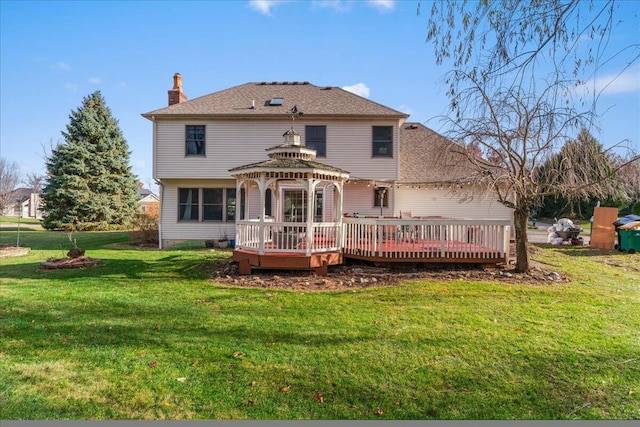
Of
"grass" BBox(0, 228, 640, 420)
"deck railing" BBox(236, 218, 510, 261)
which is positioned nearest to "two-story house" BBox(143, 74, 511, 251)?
"deck railing" BBox(236, 218, 510, 261)

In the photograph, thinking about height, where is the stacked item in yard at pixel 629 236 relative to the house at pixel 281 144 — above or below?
below

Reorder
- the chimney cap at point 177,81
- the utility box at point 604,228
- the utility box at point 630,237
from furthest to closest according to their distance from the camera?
the chimney cap at point 177,81
the utility box at point 604,228
the utility box at point 630,237

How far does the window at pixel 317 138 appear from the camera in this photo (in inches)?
580

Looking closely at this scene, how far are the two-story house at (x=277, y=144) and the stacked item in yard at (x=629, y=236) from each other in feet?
16.6

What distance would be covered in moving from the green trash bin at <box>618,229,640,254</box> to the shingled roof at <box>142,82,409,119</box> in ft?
37.2

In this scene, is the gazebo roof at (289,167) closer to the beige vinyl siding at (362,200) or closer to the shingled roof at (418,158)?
the beige vinyl siding at (362,200)

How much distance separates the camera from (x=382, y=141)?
1459 cm

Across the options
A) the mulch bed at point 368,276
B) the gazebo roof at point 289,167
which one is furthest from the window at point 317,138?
the mulch bed at point 368,276

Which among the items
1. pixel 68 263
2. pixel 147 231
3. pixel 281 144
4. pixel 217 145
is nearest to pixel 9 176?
pixel 147 231

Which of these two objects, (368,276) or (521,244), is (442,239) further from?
(368,276)

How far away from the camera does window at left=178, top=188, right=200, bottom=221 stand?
15.6 m

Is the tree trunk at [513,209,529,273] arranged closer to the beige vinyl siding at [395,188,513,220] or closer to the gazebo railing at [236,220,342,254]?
the gazebo railing at [236,220,342,254]

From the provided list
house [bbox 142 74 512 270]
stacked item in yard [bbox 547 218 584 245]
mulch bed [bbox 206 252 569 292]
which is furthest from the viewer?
stacked item in yard [bbox 547 218 584 245]

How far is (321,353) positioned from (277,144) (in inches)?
467
